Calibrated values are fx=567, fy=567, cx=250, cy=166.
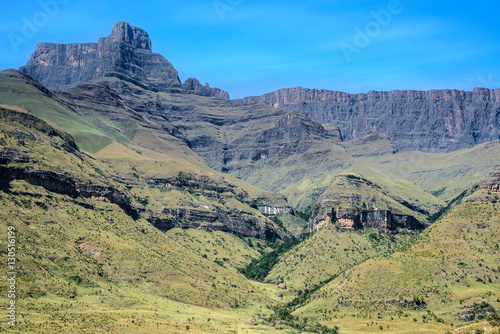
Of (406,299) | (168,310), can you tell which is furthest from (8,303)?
(406,299)

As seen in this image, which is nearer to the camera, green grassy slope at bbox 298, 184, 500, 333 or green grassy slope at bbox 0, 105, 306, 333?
green grassy slope at bbox 0, 105, 306, 333

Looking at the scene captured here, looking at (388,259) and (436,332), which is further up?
(388,259)

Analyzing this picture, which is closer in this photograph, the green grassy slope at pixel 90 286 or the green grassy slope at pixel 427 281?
the green grassy slope at pixel 90 286

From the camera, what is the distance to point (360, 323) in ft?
506

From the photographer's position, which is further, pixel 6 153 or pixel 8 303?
pixel 6 153

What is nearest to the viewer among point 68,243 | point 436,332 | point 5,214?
point 436,332

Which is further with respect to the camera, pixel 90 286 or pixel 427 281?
pixel 427 281

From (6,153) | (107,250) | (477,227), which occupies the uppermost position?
(6,153)

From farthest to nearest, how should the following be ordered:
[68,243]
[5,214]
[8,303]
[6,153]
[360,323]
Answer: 1. [6,153]
2. [68,243]
3. [5,214]
4. [360,323]
5. [8,303]

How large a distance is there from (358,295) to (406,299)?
1502 centimetres

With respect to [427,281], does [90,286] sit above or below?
below

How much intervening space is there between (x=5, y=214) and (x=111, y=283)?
121ft

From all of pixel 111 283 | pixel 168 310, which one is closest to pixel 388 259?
pixel 168 310

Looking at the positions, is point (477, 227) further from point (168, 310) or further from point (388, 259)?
point (168, 310)
